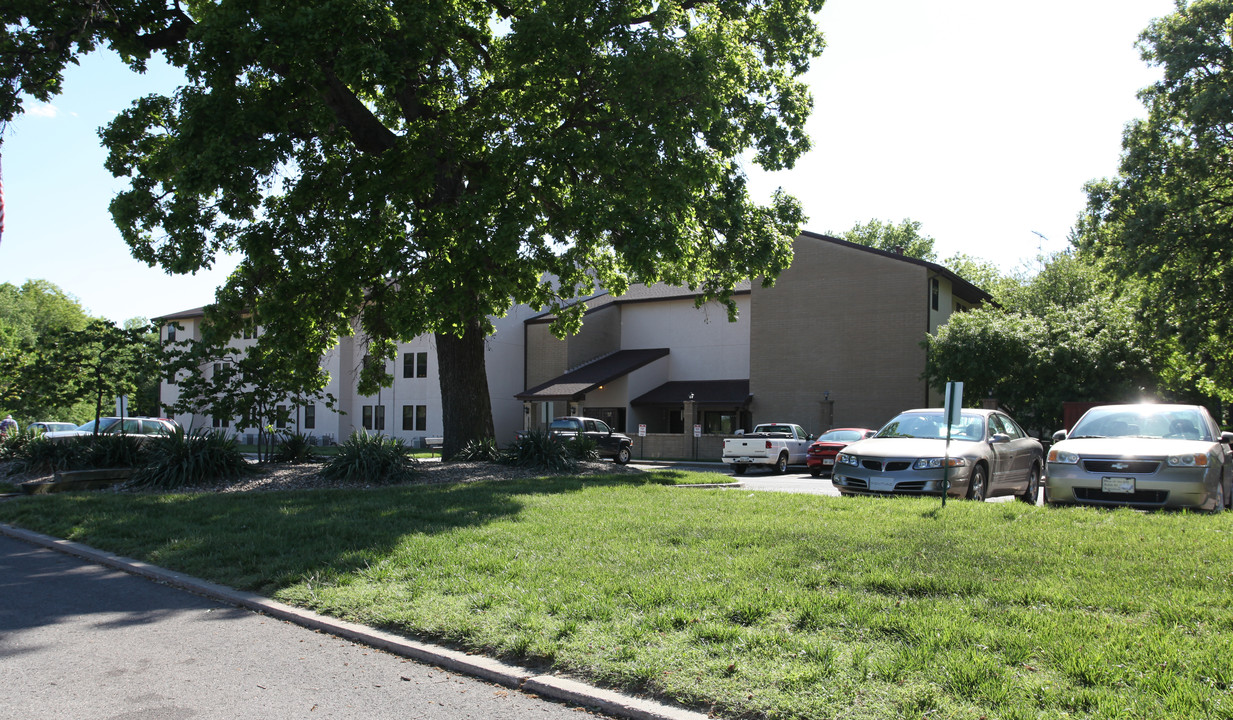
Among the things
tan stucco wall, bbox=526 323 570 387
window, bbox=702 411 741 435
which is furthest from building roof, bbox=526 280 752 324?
window, bbox=702 411 741 435

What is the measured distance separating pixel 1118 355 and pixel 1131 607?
92.9 ft

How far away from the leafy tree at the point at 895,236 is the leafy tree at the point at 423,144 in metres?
55.9

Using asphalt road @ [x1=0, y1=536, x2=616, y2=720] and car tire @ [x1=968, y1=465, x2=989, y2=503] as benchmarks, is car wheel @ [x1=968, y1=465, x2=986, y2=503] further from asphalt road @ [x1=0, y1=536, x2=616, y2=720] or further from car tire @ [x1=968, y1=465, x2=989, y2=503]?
asphalt road @ [x1=0, y1=536, x2=616, y2=720]

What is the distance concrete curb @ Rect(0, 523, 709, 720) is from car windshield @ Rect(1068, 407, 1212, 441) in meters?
9.60

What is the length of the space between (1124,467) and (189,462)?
14831 millimetres

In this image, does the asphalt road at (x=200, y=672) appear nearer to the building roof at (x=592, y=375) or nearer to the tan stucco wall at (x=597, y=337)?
the building roof at (x=592, y=375)

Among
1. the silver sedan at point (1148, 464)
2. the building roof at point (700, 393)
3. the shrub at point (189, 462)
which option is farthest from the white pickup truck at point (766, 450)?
the shrub at point (189, 462)

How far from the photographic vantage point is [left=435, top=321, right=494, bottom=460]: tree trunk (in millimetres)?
18422

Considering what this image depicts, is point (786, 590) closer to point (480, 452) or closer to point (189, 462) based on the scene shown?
point (189, 462)

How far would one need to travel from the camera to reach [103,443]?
644 inches

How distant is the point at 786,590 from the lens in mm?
6133

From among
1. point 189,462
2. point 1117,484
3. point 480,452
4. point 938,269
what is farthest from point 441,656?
point 938,269

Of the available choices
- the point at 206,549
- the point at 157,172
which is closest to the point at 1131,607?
the point at 206,549

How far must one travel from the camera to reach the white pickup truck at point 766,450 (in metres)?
25.9
